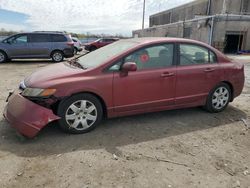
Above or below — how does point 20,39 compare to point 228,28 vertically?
below

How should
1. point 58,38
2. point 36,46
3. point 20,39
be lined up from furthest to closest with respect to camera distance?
1. point 58,38
2. point 36,46
3. point 20,39

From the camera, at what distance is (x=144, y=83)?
400 cm

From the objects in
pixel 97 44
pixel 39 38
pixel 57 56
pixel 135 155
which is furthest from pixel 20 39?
pixel 135 155

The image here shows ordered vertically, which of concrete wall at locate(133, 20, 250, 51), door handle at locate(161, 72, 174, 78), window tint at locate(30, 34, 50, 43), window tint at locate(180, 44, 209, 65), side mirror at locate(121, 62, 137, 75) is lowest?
door handle at locate(161, 72, 174, 78)

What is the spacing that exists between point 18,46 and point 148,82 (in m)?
11.4

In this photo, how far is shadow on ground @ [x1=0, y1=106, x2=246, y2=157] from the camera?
11.0ft

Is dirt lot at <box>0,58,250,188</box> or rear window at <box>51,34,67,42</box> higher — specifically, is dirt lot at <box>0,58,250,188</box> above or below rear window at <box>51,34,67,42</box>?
below

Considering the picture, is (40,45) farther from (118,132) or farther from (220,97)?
(220,97)

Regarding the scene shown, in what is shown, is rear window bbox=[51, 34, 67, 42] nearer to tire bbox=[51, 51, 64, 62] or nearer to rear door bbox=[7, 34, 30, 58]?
tire bbox=[51, 51, 64, 62]

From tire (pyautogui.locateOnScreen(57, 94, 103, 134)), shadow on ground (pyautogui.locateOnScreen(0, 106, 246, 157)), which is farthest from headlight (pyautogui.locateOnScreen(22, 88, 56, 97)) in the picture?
shadow on ground (pyautogui.locateOnScreen(0, 106, 246, 157))

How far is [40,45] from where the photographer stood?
13.5m

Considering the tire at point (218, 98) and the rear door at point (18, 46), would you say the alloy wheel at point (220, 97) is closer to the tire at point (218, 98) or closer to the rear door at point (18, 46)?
the tire at point (218, 98)

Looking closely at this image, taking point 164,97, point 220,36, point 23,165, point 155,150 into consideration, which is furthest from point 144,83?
point 220,36

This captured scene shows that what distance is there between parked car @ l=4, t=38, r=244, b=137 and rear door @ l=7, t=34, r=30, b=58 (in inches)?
396
